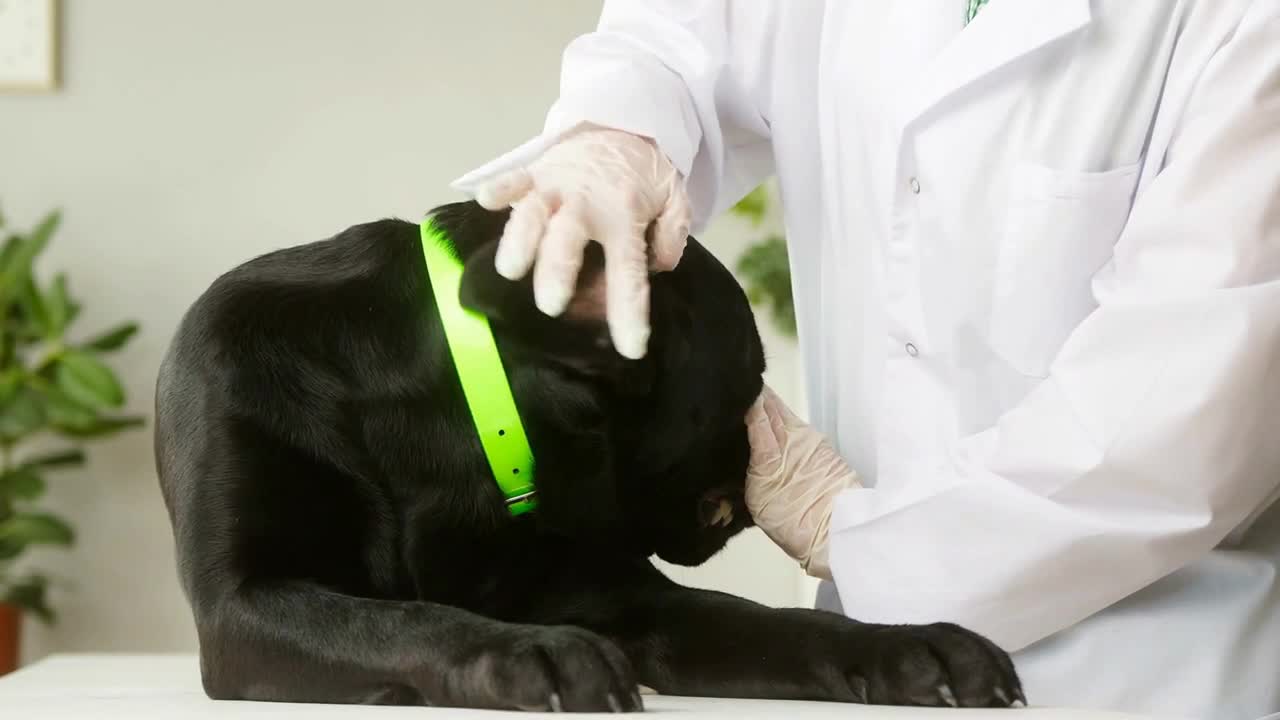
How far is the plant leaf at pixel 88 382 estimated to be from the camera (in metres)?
3.33

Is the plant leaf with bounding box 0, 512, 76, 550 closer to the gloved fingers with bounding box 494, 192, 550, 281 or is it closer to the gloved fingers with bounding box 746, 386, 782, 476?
the gloved fingers with bounding box 746, 386, 782, 476

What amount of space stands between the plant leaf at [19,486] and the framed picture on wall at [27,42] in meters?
1.21

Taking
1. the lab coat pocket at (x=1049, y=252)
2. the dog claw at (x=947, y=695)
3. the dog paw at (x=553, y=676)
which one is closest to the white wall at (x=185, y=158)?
the lab coat pocket at (x=1049, y=252)

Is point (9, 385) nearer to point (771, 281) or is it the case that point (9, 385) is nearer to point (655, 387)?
point (771, 281)

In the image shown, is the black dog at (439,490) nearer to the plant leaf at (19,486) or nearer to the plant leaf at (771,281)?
the plant leaf at (771,281)

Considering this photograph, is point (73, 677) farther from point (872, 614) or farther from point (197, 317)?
point (872, 614)

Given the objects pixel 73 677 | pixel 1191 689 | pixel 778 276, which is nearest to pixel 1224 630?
pixel 1191 689

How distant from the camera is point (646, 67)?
45.1 inches

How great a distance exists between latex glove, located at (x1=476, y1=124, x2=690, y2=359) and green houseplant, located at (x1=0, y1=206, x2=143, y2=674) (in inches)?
107

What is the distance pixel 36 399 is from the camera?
3357mm

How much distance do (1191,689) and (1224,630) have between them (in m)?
0.05

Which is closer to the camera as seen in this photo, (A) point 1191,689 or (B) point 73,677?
(A) point 1191,689

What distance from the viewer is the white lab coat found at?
835 millimetres

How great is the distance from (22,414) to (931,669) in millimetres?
3110
